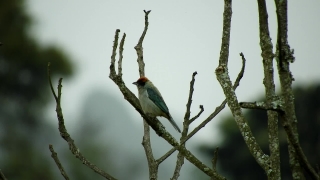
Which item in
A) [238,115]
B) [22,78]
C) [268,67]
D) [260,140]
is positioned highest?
[22,78]

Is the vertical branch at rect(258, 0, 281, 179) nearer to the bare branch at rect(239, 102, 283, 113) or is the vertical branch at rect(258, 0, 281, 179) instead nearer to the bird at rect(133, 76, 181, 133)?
the bare branch at rect(239, 102, 283, 113)

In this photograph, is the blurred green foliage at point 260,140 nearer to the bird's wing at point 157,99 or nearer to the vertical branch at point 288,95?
the bird's wing at point 157,99

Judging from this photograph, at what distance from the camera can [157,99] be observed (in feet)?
28.2

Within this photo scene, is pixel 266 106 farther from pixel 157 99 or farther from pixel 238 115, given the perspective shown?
pixel 157 99

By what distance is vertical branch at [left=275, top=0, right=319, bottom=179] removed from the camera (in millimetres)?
2809

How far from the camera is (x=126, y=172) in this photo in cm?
4194

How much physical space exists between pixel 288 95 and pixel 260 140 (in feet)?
83.6

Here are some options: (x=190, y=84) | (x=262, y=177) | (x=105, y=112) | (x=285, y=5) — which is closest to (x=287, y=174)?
(x=262, y=177)

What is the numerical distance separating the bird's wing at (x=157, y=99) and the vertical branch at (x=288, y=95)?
5.37 meters

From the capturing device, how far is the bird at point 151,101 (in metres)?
8.47

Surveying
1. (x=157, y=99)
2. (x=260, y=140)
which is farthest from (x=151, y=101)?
(x=260, y=140)

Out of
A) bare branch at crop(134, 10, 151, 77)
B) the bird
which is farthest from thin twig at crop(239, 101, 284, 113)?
the bird

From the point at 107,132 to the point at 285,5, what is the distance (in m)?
47.9

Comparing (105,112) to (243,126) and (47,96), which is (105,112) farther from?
(243,126)
